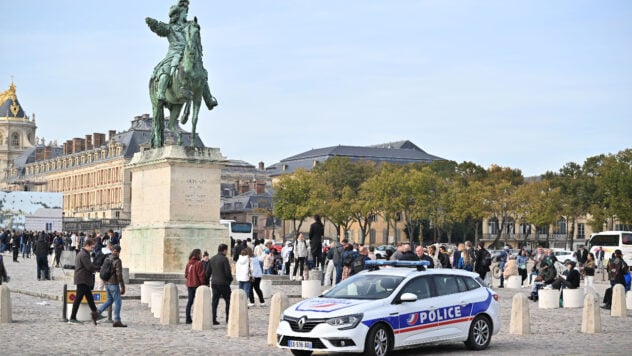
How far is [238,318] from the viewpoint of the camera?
790 inches

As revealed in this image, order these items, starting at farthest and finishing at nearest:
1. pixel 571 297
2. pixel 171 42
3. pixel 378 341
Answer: pixel 171 42
pixel 571 297
pixel 378 341

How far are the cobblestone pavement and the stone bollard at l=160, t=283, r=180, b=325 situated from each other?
235 millimetres

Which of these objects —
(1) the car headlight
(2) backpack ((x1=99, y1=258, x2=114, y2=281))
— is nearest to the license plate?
(1) the car headlight

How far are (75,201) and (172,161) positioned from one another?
13673 centimetres

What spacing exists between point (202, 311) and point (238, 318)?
1.42 m

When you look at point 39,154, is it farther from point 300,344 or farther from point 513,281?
point 300,344

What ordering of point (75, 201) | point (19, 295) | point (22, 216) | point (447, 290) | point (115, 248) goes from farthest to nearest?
point (75, 201) → point (22, 216) → point (19, 295) → point (115, 248) → point (447, 290)

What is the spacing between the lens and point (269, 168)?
551 ft

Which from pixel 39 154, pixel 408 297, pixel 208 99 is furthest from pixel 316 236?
pixel 39 154

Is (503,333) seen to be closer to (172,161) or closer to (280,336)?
(280,336)

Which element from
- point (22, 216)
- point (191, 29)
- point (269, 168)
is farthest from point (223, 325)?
point (269, 168)

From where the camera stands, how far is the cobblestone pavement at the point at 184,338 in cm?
1791

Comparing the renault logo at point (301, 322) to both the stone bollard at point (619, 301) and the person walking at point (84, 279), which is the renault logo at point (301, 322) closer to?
the person walking at point (84, 279)

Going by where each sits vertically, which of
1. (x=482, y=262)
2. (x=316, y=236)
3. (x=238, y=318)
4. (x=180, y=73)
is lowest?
(x=238, y=318)
